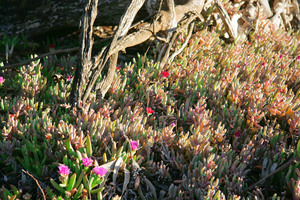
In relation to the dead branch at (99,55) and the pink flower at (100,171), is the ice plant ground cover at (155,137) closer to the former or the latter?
the pink flower at (100,171)

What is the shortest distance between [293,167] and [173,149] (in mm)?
924

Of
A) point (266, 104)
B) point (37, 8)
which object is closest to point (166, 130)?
point (266, 104)

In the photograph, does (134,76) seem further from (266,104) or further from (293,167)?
(293,167)

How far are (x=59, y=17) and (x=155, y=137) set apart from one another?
3.28 m

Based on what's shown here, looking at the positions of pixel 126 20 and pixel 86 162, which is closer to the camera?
pixel 86 162

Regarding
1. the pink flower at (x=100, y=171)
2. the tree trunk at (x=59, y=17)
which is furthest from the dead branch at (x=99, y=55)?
the tree trunk at (x=59, y=17)

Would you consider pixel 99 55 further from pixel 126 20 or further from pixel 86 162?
pixel 86 162

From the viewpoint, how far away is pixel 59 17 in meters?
5.02

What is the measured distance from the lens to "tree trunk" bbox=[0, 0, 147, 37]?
190 inches

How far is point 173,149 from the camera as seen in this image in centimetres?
261

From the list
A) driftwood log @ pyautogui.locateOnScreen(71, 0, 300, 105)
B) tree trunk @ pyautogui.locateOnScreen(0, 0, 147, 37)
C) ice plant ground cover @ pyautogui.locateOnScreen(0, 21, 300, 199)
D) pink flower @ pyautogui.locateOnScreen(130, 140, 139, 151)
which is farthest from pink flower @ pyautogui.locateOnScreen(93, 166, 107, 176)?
tree trunk @ pyautogui.locateOnScreen(0, 0, 147, 37)

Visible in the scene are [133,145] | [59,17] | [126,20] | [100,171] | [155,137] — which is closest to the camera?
[100,171]

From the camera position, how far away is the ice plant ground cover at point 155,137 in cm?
223

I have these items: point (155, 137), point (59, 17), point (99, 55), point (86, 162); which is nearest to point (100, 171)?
point (86, 162)
